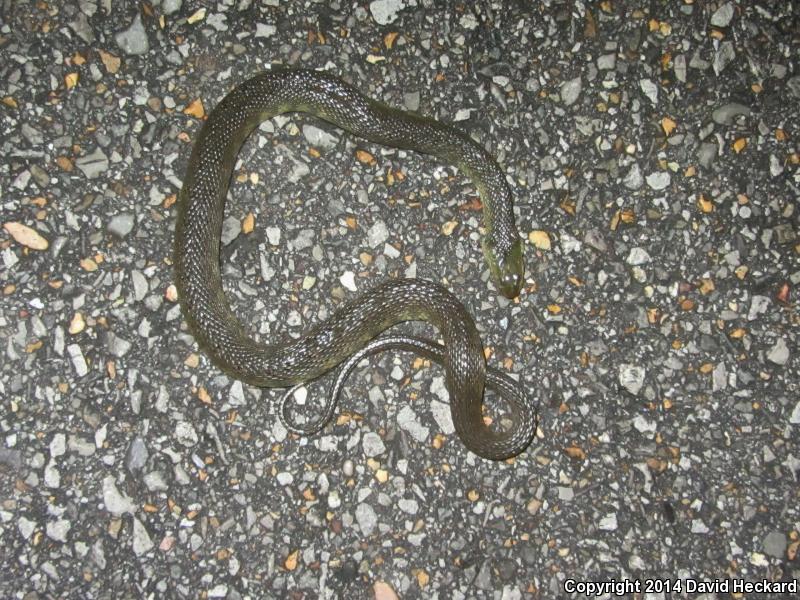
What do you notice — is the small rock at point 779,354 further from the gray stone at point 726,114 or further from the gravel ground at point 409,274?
the gray stone at point 726,114

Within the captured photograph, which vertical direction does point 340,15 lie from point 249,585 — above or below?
above

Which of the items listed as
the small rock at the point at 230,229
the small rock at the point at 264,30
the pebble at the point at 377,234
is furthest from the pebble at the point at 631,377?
the small rock at the point at 264,30

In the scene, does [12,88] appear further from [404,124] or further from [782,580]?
[782,580]

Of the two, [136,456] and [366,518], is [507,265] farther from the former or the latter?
[136,456]

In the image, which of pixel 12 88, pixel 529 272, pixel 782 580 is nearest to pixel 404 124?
pixel 529 272

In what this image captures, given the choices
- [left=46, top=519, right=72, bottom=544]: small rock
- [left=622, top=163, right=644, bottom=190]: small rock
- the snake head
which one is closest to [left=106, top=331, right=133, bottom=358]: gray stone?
[left=46, top=519, right=72, bottom=544]: small rock

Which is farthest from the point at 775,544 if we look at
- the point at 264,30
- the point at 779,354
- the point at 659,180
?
the point at 264,30
